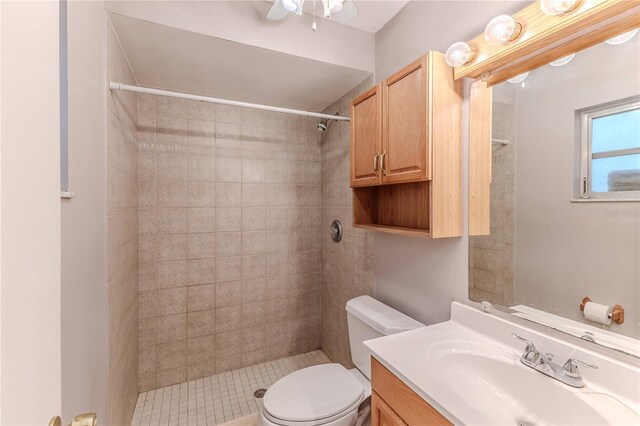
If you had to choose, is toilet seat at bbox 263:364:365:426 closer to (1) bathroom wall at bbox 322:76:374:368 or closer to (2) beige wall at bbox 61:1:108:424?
(1) bathroom wall at bbox 322:76:374:368

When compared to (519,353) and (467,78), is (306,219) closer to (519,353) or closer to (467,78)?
(467,78)

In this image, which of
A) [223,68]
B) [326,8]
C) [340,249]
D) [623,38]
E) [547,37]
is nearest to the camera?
[623,38]

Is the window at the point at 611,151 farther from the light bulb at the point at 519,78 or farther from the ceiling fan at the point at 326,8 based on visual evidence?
the ceiling fan at the point at 326,8

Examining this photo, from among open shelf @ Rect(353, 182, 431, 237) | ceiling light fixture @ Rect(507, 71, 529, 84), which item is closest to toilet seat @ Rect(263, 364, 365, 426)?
open shelf @ Rect(353, 182, 431, 237)

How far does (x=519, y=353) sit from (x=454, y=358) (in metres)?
0.22

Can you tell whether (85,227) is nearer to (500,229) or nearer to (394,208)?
(394,208)

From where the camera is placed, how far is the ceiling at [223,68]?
1.50m

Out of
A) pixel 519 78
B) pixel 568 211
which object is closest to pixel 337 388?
pixel 568 211

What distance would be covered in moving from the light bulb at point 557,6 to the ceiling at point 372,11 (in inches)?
34.4

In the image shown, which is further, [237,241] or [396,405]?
[237,241]

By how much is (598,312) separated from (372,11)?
1742 millimetres

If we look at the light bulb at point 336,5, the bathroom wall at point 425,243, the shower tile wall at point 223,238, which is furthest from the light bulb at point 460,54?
the shower tile wall at point 223,238

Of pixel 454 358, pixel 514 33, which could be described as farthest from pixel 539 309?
pixel 514 33

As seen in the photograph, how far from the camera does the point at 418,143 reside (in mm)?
1249
